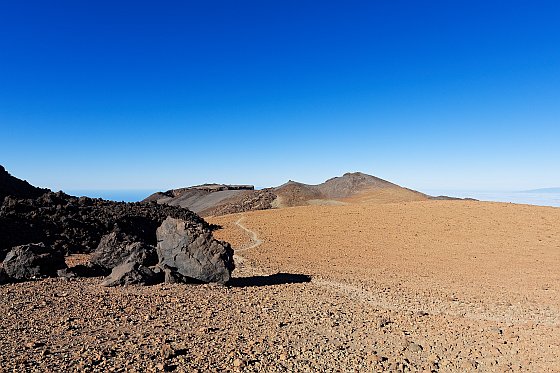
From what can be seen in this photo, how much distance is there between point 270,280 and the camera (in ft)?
38.1

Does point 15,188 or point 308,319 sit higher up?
point 15,188

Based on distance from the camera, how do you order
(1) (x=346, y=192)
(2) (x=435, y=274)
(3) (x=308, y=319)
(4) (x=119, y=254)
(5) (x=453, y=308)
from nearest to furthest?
(3) (x=308, y=319)
(5) (x=453, y=308)
(4) (x=119, y=254)
(2) (x=435, y=274)
(1) (x=346, y=192)

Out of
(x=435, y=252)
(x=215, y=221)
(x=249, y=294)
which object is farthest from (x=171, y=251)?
(x=215, y=221)

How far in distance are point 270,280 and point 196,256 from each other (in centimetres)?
239

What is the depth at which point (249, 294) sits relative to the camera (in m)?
9.84

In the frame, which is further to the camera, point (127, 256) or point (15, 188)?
point (15, 188)

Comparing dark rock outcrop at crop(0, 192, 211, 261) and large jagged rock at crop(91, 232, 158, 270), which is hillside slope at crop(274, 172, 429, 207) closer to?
dark rock outcrop at crop(0, 192, 211, 261)

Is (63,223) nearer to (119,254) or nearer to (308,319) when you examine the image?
(119,254)

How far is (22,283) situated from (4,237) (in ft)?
22.9

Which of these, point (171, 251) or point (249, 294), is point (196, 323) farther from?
point (171, 251)

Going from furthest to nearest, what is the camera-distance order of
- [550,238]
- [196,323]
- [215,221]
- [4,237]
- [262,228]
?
[215,221]
[262,228]
[550,238]
[4,237]
[196,323]

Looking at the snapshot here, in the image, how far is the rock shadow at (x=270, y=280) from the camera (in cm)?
1102

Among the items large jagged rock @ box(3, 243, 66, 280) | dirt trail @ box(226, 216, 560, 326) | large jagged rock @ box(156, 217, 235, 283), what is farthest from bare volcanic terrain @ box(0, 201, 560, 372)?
large jagged rock @ box(3, 243, 66, 280)

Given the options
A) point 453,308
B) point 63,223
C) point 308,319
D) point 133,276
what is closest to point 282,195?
point 63,223
